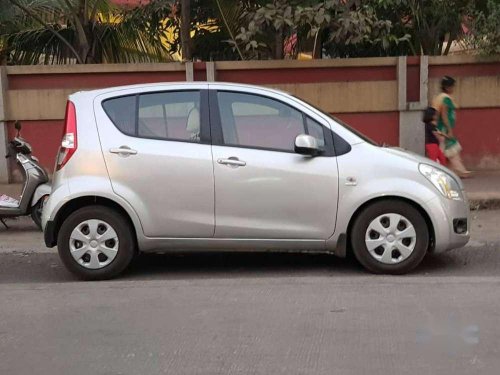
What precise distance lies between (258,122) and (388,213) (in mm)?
1447

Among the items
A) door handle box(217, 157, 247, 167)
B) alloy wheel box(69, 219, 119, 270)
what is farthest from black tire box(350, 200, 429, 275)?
alloy wheel box(69, 219, 119, 270)

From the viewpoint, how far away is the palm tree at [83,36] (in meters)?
12.6

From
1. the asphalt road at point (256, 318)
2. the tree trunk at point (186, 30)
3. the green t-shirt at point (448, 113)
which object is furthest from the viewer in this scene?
the tree trunk at point (186, 30)

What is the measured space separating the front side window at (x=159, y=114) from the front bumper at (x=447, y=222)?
2.24m

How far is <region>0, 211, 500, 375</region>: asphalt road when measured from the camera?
4285 mm

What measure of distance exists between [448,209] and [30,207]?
16.5 ft

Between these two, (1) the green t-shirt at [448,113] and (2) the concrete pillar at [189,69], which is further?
(2) the concrete pillar at [189,69]

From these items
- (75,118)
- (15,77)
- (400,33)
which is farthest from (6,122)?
(400,33)

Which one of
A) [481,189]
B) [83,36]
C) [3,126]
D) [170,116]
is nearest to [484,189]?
[481,189]

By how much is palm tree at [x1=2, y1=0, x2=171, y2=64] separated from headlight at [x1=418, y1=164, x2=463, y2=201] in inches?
309

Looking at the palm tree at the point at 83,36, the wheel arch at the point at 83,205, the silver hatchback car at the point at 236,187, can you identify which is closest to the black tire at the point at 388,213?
the silver hatchback car at the point at 236,187

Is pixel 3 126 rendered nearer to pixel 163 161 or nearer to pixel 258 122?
pixel 163 161

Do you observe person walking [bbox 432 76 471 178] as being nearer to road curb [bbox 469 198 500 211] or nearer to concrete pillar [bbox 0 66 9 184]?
road curb [bbox 469 198 500 211]

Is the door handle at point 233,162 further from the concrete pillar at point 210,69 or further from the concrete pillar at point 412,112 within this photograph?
the concrete pillar at point 412,112
